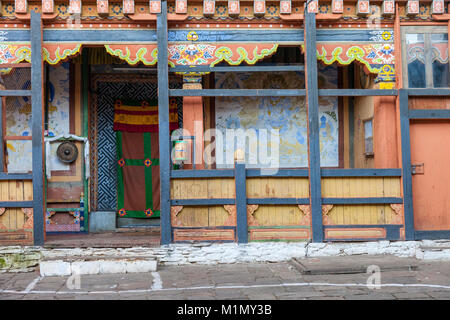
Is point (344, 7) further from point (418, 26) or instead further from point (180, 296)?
point (180, 296)

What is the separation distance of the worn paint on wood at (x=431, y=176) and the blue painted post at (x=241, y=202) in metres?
2.81

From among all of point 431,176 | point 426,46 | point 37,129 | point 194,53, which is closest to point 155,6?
point 194,53

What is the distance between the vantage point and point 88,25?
779 centimetres

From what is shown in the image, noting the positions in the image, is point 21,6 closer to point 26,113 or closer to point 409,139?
point 26,113

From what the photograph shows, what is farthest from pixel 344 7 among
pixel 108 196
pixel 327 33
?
pixel 108 196

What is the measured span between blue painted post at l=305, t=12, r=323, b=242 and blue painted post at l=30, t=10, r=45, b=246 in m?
4.30

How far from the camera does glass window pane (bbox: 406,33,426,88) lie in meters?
7.93

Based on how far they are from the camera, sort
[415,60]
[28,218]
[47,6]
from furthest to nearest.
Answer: [415,60]
[47,6]
[28,218]

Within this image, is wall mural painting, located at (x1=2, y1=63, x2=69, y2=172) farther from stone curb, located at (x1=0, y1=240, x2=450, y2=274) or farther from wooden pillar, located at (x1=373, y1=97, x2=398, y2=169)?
wooden pillar, located at (x1=373, y1=97, x2=398, y2=169)

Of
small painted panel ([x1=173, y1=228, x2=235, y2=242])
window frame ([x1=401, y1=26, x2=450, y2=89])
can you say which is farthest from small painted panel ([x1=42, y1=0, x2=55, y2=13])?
window frame ([x1=401, y1=26, x2=450, y2=89])

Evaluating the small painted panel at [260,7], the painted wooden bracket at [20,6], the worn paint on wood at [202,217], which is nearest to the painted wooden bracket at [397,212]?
the worn paint on wood at [202,217]

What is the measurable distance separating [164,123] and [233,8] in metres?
2.21

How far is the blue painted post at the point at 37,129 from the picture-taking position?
747 centimetres

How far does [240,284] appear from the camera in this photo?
615cm
